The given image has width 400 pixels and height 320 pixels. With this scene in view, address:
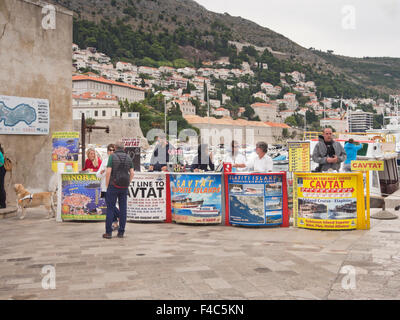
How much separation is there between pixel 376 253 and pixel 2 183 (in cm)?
837

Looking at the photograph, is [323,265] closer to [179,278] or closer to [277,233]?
[179,278]

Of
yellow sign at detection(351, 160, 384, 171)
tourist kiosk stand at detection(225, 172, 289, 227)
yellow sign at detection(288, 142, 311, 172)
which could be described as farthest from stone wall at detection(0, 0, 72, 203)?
yellow sign at detection(351, 160, 384, 171)

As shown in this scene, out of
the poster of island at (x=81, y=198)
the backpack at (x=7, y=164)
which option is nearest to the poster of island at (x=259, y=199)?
the poster of island at (x=81, y=198)

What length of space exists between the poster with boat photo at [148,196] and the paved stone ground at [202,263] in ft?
2.51

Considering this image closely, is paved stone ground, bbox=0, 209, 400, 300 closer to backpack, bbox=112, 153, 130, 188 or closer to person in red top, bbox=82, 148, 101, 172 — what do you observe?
backpack, bbox=112, 153, 130, 188

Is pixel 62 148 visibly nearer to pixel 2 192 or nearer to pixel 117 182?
pixel 2 192

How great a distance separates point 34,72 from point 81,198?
15.9ft

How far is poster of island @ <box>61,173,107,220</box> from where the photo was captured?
9.04 m

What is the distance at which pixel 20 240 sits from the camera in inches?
272

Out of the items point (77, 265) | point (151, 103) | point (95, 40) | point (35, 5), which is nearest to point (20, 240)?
point (77, 265)

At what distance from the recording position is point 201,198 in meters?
8.52

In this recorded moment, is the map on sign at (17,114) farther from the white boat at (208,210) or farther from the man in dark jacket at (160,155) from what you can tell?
the white boat at (208,210)

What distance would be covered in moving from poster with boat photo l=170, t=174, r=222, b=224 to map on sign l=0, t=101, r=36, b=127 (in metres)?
5.46
